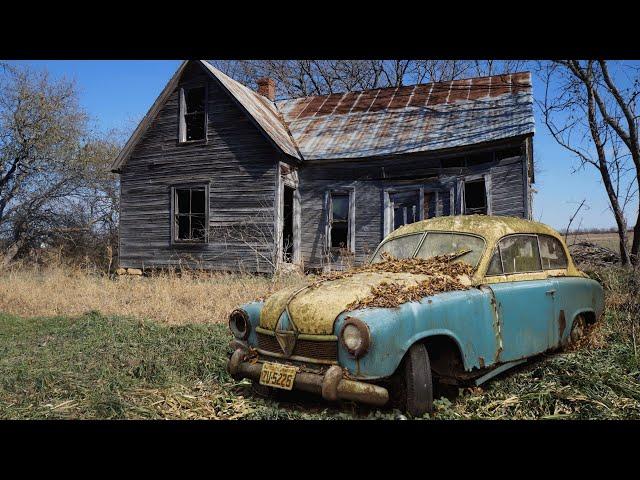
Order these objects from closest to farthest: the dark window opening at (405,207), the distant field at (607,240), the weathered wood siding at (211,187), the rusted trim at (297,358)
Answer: the rusted trim at (297,358) < the distant field at (607,240) < the dark window opening at (405,207) < the weathered wood siding at (211,187)

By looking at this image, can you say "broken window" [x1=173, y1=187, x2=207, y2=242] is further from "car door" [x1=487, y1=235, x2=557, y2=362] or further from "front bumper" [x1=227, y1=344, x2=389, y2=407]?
"front bumper" [x1=227, y1=344, x2=389, y2=407]

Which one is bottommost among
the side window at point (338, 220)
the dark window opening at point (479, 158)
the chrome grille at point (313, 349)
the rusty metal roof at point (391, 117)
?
the chrome grille at point (313, 349)

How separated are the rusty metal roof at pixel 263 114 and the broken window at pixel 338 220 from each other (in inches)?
55.0

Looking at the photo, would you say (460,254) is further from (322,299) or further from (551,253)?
(322,299)

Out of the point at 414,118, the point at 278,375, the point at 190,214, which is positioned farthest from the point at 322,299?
the point at 190,214

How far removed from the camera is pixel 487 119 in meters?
10.0

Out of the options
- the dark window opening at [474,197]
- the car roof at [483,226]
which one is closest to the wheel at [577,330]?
the car roof at [483,226]

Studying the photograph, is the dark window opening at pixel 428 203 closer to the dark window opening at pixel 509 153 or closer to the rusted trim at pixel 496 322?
the dark window opening at pixel 509 153

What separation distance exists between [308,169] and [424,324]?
361 inches

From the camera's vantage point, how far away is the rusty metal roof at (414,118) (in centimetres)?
986
